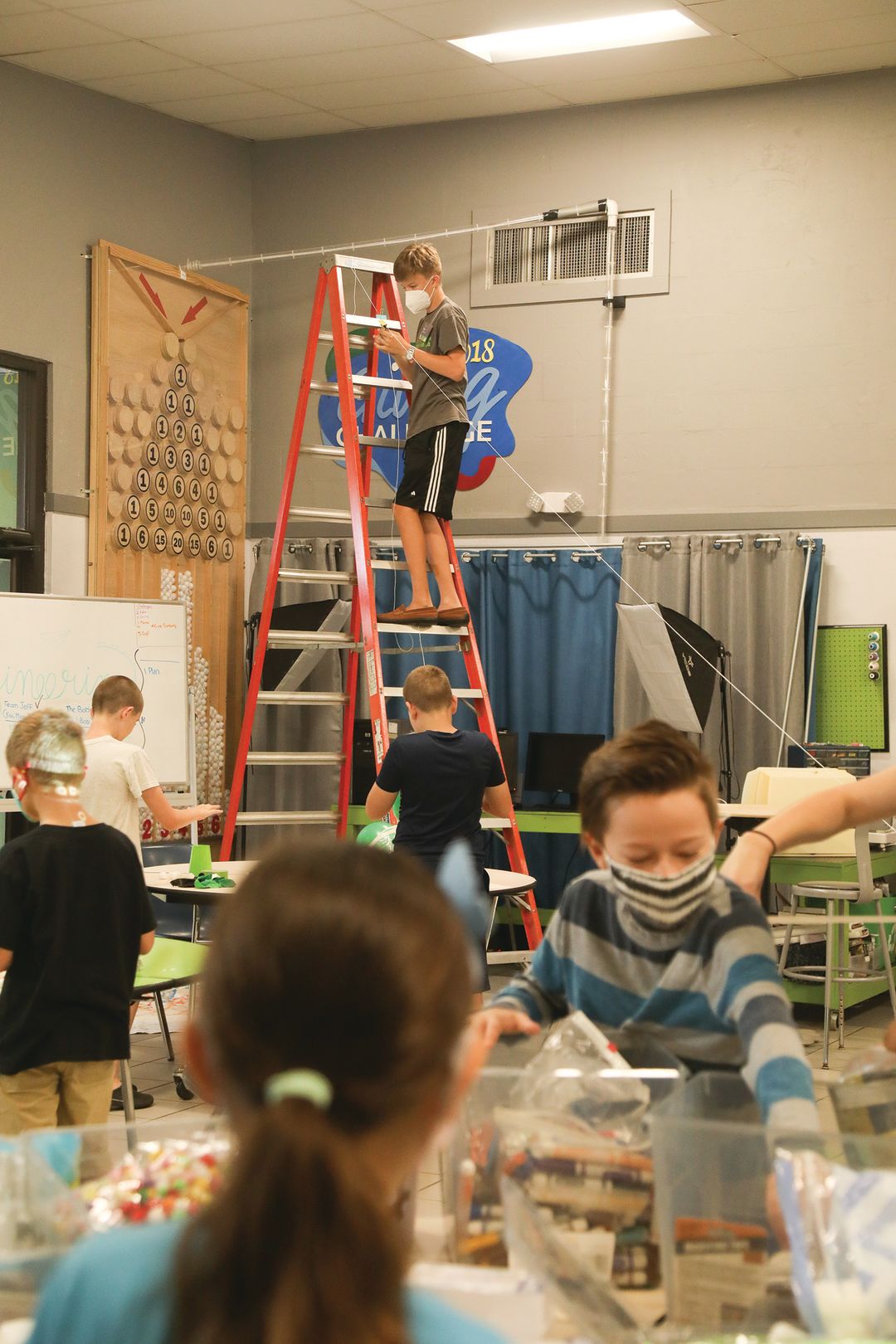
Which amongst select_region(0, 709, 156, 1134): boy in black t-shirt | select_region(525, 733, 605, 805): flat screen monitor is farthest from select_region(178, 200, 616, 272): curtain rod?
select_region(0, 709, 156, 1134): boy in black t-shirt

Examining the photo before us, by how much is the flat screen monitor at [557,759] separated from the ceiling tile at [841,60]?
11.2 ft

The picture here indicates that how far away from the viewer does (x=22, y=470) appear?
22.8 feet

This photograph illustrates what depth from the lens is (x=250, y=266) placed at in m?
8.43

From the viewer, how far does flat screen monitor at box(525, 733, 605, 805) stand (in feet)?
23.8

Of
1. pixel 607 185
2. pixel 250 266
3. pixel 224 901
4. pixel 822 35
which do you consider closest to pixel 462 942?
pixel 224 901

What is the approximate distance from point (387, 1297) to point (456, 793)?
156 inches

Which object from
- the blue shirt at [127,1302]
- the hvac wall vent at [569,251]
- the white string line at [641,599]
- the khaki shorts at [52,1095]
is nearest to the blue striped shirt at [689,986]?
the blue shirt at [127,1302]

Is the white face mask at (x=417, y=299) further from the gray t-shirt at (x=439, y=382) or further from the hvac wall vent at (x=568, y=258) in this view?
the hvac wall vent at (x=568, y=258)

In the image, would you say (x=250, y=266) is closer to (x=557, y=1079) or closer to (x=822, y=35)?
(x=822, y=35)

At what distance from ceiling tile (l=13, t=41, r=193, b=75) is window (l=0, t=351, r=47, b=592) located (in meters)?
1.44

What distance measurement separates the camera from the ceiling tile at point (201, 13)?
6379 mm

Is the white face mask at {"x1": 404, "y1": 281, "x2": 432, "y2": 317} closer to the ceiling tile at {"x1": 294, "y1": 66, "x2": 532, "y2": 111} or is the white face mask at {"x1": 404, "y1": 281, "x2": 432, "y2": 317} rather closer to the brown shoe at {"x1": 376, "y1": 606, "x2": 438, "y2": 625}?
the brown shoe at {"x1": 376, "y1": 606, "x2": 438, "y2": 625}

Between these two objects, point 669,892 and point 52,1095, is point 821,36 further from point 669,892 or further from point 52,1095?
point 669,892

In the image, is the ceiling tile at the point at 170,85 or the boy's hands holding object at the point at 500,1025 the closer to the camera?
the boy's hands holding object at the point at 500,1025
